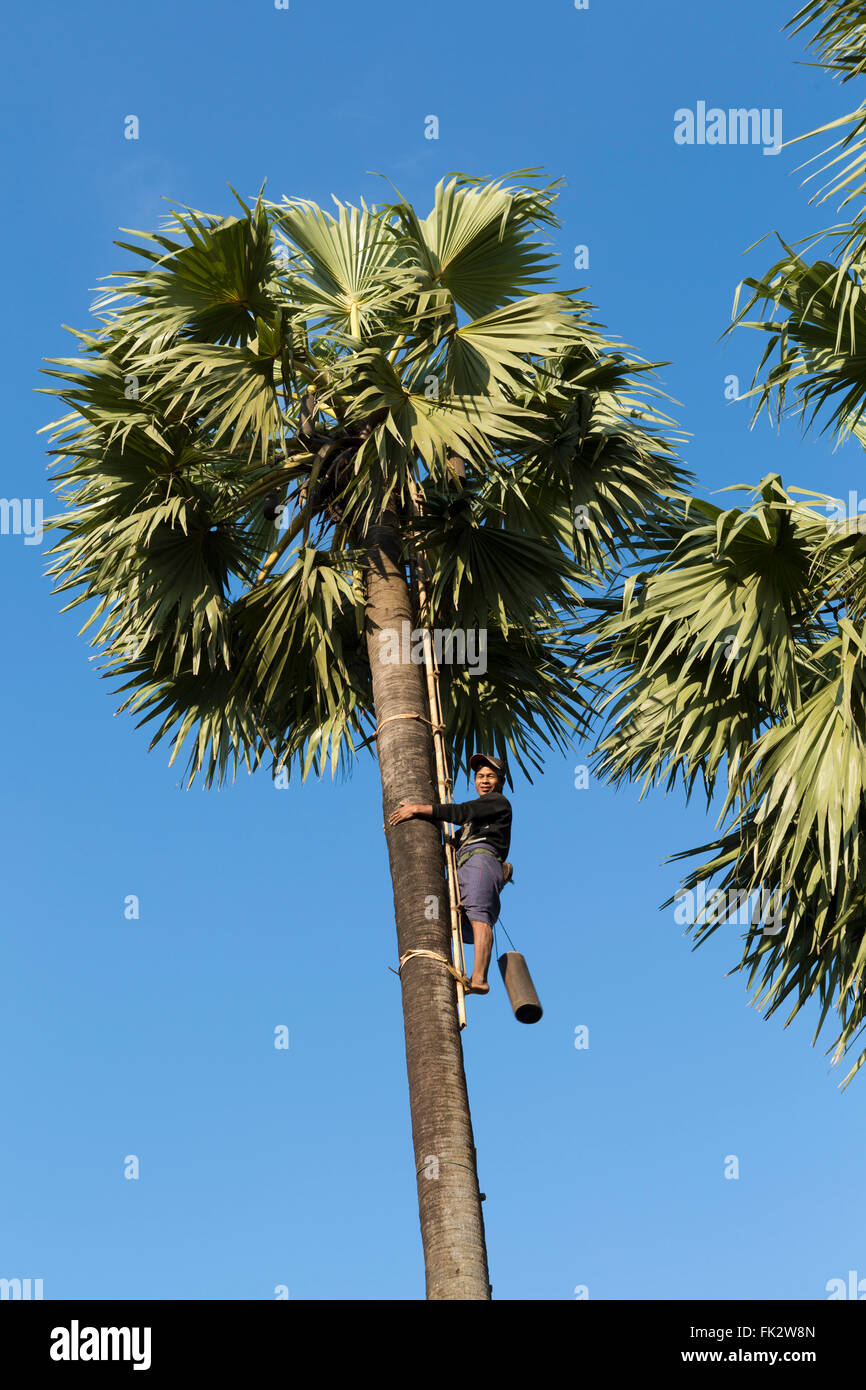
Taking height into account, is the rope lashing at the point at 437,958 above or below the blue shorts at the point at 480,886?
below

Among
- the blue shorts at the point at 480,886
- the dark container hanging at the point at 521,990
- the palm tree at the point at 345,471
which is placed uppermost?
the palm tree at the point at 345,471

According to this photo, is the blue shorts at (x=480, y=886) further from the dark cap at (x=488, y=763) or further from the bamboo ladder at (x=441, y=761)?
the dark cap at (x=488, y=763)

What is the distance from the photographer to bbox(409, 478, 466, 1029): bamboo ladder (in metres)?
8.04

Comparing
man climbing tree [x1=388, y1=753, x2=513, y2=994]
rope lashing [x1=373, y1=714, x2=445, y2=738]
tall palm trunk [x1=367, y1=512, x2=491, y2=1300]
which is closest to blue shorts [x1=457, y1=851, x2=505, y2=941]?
Result: man climbing tree [x1=388, y1=753, x2=513, y2=994]

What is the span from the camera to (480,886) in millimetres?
8344

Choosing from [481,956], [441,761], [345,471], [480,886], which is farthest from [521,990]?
[345,471]

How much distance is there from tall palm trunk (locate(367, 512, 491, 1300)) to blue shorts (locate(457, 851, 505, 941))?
7.2 inches

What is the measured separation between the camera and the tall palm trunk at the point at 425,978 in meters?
7.16

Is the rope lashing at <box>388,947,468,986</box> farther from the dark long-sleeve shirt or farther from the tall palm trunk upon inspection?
the dark long-sleeve shirt

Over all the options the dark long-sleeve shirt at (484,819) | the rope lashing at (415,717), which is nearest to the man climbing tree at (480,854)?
the dark long-sleeve shirt at (484,819)
